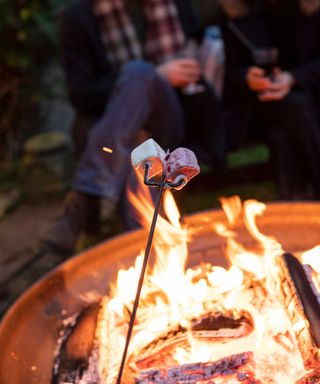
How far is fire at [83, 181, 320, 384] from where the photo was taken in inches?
62.7

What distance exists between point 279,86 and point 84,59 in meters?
1.10

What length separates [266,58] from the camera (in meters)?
2.85

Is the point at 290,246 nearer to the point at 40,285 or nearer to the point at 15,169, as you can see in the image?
the point at 40,285

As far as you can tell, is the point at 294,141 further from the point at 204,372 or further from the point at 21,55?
the point at 21,55

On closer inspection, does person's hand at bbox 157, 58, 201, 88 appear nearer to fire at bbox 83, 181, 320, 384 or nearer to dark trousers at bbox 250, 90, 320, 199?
dark trousers at bbox 250, 90, 320, 199

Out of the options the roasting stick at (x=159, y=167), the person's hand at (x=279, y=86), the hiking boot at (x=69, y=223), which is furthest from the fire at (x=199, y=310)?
the person's hand at (x=279, y=86)

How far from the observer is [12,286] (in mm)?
2984

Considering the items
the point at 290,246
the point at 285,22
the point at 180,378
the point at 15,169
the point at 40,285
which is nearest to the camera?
the point at 180,378

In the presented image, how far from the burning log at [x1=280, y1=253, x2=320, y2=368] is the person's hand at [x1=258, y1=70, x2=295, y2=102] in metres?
1.41

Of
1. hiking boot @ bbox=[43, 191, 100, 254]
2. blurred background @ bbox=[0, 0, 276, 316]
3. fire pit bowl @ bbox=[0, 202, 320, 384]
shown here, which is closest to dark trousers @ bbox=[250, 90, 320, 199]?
blurred background @ bbox=[0, 0, 276, 316]

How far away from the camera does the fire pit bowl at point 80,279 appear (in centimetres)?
172

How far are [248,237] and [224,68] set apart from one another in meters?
1.44

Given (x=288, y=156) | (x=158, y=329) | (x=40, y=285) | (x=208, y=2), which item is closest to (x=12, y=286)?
(x=40, y=285)

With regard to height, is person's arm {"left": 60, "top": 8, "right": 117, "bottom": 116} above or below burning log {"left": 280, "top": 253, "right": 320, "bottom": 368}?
above
